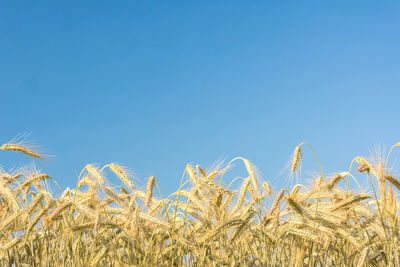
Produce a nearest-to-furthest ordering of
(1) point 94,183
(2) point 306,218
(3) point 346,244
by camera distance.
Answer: (2) point 306,218
(1) point 94,183
(3) point 346,244

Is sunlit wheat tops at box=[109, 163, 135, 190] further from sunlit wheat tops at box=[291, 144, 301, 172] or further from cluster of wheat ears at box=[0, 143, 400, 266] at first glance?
sunlit wheat tops at box=[291, 144, 301, 172]

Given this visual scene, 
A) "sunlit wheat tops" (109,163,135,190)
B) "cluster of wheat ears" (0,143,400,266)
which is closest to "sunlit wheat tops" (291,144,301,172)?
"cluster of wheat ears" (0,143,400,266)

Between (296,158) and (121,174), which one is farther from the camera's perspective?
(296,158)

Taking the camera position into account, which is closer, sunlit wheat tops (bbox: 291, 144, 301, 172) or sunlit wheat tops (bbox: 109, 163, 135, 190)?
sunlit wheat tops (bbox: 109, 163, 135, 190)

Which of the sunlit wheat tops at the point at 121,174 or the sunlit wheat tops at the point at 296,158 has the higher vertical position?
the sunlit wheat tops at the point at 296,158

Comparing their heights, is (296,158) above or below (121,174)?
above

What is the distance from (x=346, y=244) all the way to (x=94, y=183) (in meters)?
2.62

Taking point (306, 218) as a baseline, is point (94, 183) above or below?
above

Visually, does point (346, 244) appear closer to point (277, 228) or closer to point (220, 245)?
point (277, 228)

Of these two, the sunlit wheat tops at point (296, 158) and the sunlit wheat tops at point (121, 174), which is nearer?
the sunlit wheat tops at point (121, 174)

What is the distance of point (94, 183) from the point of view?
4125 mm

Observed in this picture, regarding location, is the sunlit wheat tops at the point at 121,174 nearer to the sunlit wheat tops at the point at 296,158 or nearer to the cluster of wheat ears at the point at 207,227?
the cluster of wheat ears at the point at 207,227

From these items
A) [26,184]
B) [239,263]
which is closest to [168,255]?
[239,263]

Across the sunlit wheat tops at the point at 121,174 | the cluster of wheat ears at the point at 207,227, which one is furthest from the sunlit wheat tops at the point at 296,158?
the sunlit wheat tops at the point at 121,174
